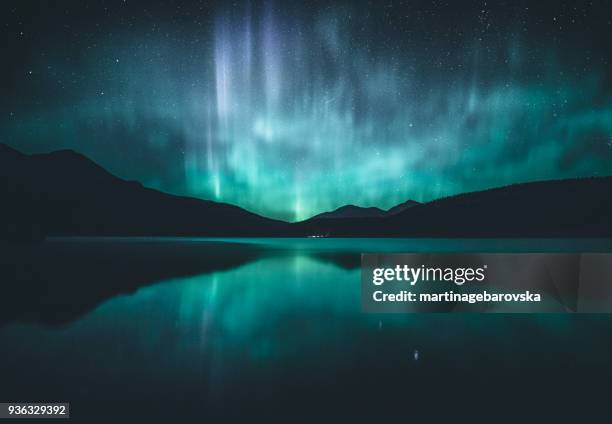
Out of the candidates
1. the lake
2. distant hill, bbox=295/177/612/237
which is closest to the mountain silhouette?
distant hill, bbox=295/177/612/237

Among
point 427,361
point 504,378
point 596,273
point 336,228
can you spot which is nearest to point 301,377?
point 427,361

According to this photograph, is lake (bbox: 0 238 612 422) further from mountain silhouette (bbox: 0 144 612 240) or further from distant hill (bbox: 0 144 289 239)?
distant hill (bbox: 0 144 289 239)

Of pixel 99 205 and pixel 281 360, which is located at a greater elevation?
pixel 99 205

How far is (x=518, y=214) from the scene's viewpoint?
320 ft

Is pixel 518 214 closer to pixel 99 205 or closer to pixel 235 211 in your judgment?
pixel 235 211

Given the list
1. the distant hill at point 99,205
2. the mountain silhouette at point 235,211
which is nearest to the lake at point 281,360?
the mountain silhouette at point 235,211

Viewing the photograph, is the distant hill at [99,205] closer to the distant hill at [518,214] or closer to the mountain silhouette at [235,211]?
the mountain silhouette at [235,211]

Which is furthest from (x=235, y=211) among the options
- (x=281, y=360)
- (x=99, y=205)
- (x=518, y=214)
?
(x=281, y=360)

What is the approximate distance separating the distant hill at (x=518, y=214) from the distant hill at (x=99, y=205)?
164ft

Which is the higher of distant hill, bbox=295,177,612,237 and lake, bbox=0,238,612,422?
distant hill, bbox=295,177,612,237

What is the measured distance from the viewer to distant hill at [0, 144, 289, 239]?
101375mm

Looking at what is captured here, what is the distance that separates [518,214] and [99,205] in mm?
139677

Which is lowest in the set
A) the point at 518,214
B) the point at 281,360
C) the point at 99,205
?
the point at 281,360

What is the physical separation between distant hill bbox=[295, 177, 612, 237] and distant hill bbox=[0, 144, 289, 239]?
4996 centimetres
